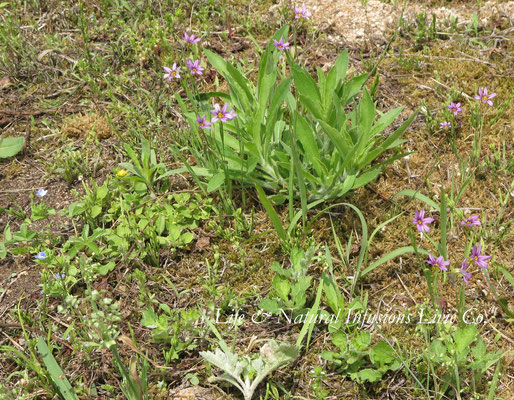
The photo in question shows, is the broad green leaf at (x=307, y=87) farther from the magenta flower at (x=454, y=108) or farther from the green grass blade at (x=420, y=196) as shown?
the magenta flower at (x=454, y=108)

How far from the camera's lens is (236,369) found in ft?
6.59

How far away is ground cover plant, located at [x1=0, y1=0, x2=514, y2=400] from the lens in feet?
6.82

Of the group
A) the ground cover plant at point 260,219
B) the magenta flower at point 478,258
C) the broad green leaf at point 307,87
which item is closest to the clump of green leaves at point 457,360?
the ground cover plant at point 260,219

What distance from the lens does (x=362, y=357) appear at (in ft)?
6.87

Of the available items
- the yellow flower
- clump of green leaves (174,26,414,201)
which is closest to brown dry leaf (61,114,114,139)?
the yellow flower

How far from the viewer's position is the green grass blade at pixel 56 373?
2.04 metres

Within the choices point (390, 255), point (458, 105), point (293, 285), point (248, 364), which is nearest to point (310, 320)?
point (293, 285)

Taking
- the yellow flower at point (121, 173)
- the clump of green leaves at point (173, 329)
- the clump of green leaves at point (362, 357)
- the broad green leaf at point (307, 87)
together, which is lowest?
the clump of green leaves at point (173, 329)

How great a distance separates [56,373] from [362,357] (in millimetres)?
1205

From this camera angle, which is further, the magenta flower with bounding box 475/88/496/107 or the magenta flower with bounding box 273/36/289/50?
the magenta flower with bounding box 475/88/496/107

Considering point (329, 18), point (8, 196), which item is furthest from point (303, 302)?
point (329, 18)

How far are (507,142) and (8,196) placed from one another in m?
2.70

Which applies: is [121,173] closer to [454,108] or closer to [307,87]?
[307,87]

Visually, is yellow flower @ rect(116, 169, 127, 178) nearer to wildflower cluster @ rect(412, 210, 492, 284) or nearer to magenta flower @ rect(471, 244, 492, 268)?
wildflower cluster @ rect(412, 210, 492, 284)
